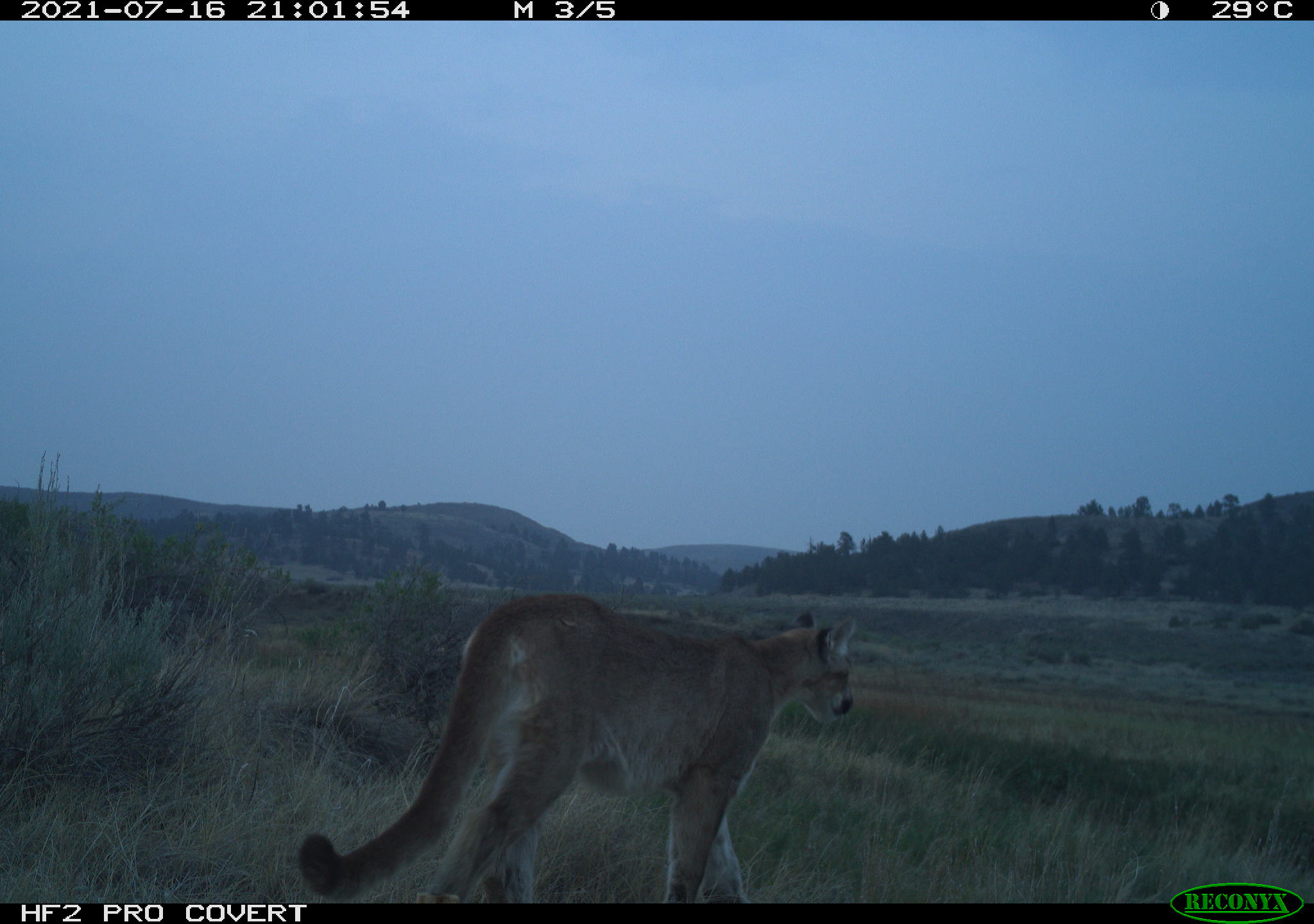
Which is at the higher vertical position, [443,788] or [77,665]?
[77,665]

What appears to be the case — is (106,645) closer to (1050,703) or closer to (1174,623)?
(1050,703)

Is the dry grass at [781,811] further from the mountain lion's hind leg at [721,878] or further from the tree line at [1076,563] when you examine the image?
the tree line at [1076,563]

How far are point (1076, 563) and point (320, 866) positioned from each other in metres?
82.8

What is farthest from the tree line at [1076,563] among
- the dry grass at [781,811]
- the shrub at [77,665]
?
the shrub at [77,665]

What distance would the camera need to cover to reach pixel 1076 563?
3049 inches

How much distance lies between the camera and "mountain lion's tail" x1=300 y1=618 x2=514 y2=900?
3.66 m

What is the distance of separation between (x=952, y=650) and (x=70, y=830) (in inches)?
1698

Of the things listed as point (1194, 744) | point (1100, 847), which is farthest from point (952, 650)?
point (1100, 847)

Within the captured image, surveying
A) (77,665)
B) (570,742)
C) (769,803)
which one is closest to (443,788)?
(570,742)
